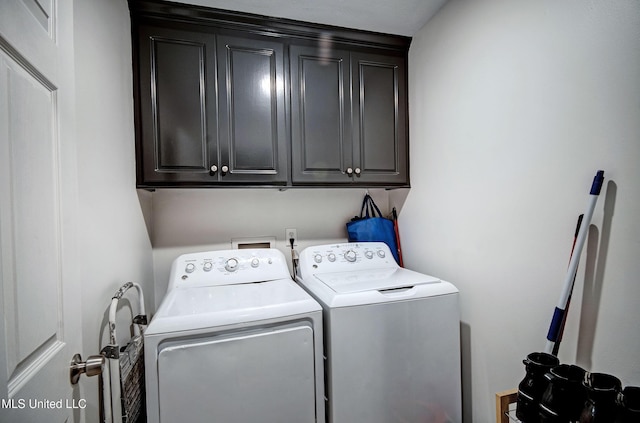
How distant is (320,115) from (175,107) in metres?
0.79

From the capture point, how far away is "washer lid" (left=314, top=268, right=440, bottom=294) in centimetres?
134

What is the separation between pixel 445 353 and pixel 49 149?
5.28 ft

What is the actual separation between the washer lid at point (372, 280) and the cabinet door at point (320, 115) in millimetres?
569

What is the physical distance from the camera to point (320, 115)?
5.60 feet

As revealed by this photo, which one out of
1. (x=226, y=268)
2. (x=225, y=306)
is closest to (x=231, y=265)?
(x=226, y=268)

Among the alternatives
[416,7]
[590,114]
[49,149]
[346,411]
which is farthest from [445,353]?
[416,7]

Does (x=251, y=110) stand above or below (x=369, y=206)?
above

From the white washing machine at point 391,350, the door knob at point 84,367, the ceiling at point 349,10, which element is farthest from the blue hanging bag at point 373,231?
the door knob at point 84,367

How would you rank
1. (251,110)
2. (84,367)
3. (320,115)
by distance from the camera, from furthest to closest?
(320,115), (251,110), (84,367)

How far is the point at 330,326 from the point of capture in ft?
3.92

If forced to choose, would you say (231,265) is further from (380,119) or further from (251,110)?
(380,119)

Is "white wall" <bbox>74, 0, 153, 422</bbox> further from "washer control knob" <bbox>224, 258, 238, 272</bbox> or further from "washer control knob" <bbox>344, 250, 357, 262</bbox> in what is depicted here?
"washer control knob" <bbox>344, 250, 357, 262</bbox>

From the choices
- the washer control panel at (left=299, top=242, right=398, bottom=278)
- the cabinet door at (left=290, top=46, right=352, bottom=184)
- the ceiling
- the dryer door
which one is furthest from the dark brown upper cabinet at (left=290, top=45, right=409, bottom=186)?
the dryer door

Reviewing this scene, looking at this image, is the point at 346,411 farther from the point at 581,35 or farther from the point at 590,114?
the point at 581,35
